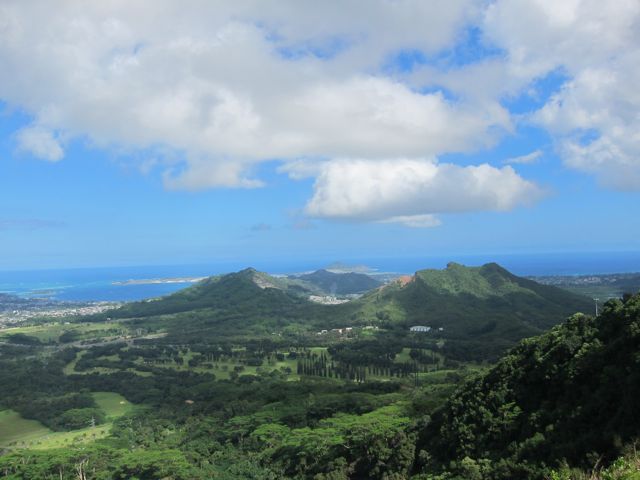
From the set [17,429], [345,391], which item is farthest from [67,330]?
[345,391]

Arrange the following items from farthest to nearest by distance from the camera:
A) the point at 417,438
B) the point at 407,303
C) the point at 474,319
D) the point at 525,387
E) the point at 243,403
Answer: the point at 407,303
the point at 474,319
the point at 243,403
the point at 417,438
the point at 525,387

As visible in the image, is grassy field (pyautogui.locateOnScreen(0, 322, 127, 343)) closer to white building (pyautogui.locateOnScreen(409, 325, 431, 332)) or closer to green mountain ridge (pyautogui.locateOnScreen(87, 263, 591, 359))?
green mountain ridge (pyautogui.locateOnScreen(87, 263, 591, 359))

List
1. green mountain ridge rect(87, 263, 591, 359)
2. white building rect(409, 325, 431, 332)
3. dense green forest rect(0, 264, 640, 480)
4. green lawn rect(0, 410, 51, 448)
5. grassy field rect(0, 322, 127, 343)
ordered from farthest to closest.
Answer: grassy field rect(0, 322, 127, 343), white building rect(409, 325, 431, 332), green mountain ridge rect(87, 263, 591, 359), green lawn rect(0, 410, 51, 448), dense green forest rect(0, 264, 640, 480)

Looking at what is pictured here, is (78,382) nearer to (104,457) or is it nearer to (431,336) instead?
(104,457)

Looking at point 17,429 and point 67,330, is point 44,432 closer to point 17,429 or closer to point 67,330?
point 17,429

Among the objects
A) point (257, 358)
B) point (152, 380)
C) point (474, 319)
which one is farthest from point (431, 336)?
point (152, 380)

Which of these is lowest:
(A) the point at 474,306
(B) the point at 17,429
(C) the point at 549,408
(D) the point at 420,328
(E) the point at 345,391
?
(B) the point at 17,429

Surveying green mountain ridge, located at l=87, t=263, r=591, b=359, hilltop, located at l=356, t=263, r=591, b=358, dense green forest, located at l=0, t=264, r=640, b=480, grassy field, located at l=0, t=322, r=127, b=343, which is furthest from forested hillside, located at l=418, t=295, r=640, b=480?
grassy field, located at l=0, t=322, r=127, b=343
